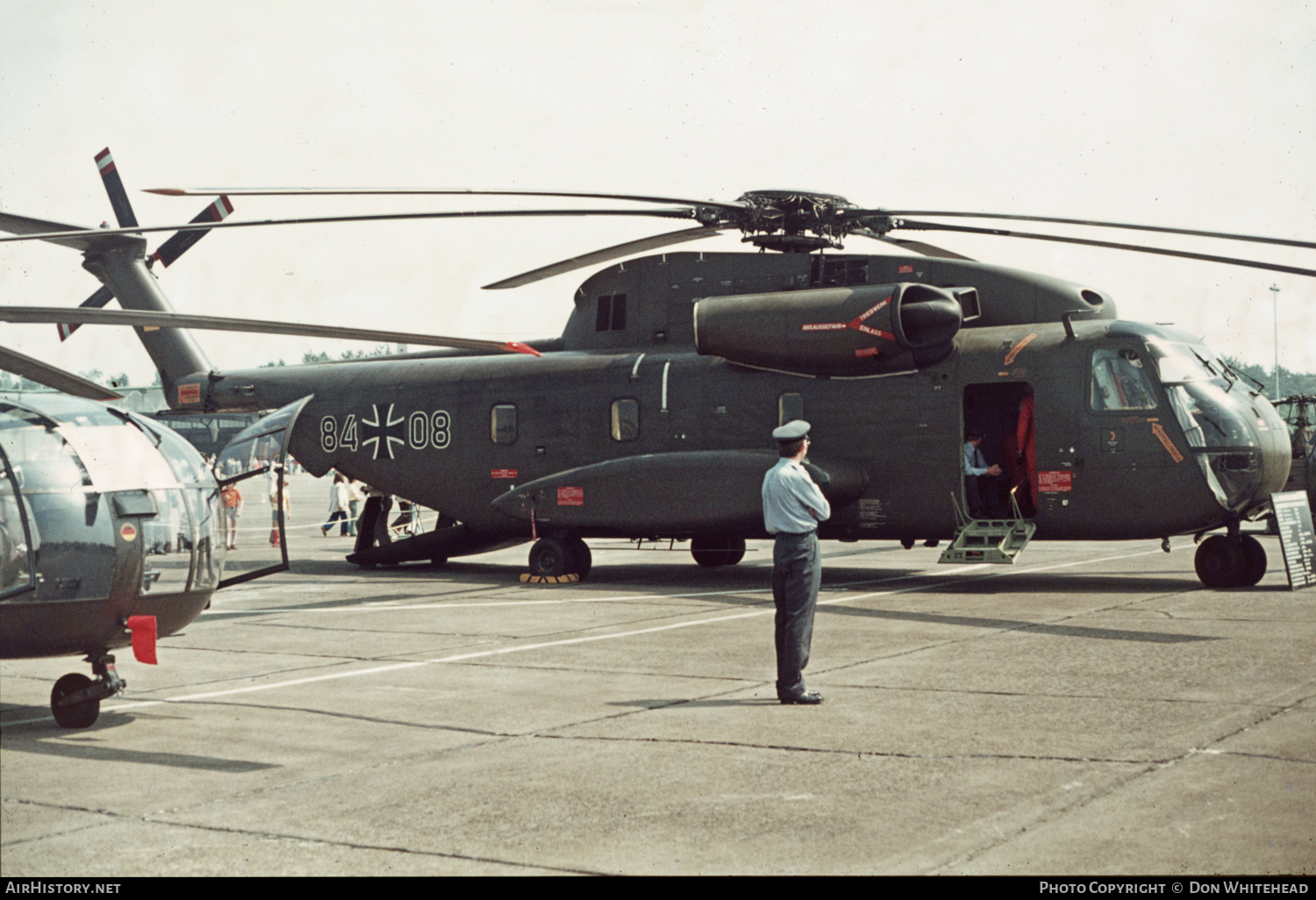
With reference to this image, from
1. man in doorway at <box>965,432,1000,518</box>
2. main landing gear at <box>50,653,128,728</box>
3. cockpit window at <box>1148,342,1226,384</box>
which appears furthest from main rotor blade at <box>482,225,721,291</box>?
main landing gear at <box>50,653,128,728</box>

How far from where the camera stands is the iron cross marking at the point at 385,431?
1933 centimetres

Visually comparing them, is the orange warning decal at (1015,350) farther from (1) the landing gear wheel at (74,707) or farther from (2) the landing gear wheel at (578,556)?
(1) the landing gear wheel at (74,707)

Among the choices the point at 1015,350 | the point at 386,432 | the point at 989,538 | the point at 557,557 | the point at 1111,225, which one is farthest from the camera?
the point at 386,432

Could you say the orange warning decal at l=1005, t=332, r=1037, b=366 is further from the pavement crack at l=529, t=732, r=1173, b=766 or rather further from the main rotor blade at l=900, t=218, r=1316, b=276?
the pavement crack at l=529, t=732, r=1173, b=766

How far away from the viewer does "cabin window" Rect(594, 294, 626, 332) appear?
1838 cm

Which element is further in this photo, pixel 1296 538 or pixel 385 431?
pixel 385 431

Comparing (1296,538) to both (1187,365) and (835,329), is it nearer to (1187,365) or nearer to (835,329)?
(1187,365)

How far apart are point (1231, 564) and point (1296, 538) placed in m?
0.75

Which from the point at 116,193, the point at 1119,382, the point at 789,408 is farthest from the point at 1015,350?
the point at 116,193

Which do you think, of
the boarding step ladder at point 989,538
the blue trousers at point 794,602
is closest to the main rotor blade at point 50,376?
the blue trousers at point 794,602

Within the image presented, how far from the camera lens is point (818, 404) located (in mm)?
16406

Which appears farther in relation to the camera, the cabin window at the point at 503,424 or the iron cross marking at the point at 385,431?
the iron cross marking at the point at 385,431

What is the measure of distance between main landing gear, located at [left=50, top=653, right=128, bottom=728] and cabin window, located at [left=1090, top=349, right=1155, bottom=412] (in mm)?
11242

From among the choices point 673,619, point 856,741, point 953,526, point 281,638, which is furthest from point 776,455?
point 856,741
